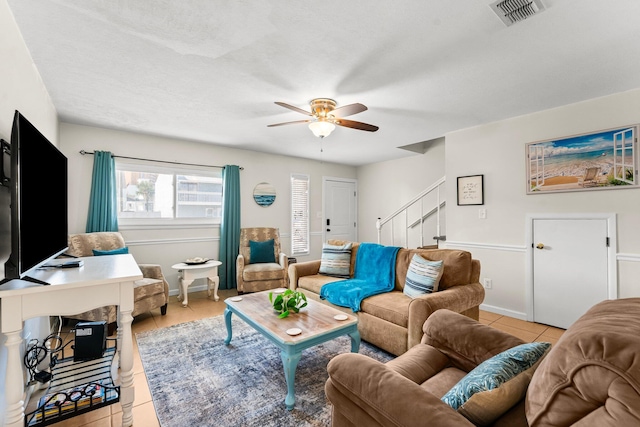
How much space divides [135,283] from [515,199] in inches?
177

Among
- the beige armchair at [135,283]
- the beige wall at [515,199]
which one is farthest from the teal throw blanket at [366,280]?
the beige armchair at [135,283]

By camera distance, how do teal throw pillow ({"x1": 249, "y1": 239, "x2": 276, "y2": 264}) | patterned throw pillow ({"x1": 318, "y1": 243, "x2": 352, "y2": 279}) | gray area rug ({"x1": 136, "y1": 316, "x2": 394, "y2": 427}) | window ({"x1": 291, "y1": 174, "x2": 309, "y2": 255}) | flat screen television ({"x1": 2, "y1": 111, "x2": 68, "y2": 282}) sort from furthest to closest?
window ({"x1": 291, "y1": 174, "x2": 309, "y2": 255}) → teal throw pillow ({"x1": 249, "y1": 239, "x2": 276, "y2": 264}) → patterned throw pillow ({"x1": 318, "y1": 243, "x2": 352, "y2": 279}) → gray area rug ({"x1": 136, "y1": 316, "x2": 394, "y2": 427}) → flat screen television ({"x1": 2, "y1": 111, "x2": 68, "y2": 282})

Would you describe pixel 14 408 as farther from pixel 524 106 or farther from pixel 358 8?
pixel 524 106

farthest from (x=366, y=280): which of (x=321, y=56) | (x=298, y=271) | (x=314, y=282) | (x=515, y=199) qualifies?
(x=321, y=56)

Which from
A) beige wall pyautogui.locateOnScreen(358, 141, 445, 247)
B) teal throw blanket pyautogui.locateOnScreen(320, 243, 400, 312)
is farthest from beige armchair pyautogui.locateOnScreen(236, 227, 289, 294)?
beige wall pyautogui.locateOnScreen(358, 141, 445, 247)

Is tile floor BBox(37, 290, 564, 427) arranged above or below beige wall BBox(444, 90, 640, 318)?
below

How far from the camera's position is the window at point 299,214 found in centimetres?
574

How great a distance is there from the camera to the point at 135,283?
3.21 m

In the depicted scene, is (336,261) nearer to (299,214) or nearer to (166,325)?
(166,325)

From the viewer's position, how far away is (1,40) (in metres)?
1.50

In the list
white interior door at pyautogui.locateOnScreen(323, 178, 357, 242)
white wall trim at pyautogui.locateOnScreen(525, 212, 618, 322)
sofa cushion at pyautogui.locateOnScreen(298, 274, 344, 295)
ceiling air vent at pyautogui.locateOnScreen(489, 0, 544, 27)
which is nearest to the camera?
ceiling air vent at pyautogui.locateOnScreen(489, 0, 544, 27)

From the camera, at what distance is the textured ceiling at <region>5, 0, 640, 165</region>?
1641 mm

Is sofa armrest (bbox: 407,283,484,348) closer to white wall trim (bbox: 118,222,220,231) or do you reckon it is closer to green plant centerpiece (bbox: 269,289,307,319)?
green plant centerpiece (bbox: 269,289,307,319)

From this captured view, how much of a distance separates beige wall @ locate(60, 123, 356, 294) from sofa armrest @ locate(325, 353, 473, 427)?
3805 millimetres
